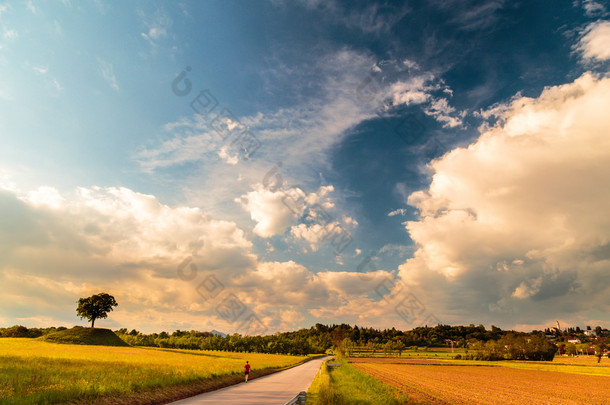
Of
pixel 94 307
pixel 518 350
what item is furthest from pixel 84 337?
pixel 518 350

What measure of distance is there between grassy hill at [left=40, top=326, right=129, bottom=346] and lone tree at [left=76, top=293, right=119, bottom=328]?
8.63m

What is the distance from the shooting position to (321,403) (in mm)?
17391

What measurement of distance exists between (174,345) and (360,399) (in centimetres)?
11666

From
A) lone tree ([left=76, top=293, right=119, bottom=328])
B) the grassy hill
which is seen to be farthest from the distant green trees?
lone tree ([left=76, top=293, right=119, bottom=328])

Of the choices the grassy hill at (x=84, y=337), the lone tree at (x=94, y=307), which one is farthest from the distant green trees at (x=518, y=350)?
the lone tree at (x=94, y=307)

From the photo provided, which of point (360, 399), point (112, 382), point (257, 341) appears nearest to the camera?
point (112, 382)

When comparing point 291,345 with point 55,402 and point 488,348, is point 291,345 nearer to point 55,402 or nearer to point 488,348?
point 488,348

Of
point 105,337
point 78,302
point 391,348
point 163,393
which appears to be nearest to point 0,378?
point 163,393

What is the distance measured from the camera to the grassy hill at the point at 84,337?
8242cm

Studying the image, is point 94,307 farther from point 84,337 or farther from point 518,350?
point 518,350

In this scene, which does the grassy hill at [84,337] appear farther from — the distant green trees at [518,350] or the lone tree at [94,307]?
the distant green trees at [518,350]

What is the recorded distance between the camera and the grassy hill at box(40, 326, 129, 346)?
8242 centimetres

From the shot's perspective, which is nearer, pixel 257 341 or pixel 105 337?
pixel 105 337

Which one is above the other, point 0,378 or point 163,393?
point 0,378
